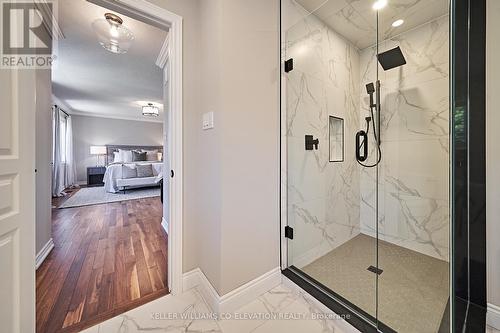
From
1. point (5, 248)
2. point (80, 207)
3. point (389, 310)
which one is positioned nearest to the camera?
point (5, 248)

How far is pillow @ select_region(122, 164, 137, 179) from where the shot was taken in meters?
5.00

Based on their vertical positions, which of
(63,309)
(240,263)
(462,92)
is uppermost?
(462,92)

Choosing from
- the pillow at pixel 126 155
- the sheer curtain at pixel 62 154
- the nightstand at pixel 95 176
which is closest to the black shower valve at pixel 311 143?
the sheer curtain at pixel 62 154

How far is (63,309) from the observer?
1.31 metres

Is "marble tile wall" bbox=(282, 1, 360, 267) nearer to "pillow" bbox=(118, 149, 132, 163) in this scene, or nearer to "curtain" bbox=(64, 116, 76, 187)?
"pillow" bbox=(118, 149, 132, 163)

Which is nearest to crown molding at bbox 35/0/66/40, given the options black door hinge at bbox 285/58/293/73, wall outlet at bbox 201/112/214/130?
wall outlet at bbox 201/112/214/130

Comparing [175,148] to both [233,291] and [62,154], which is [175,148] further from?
[62,154]

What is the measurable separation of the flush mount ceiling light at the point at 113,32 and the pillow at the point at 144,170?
11.8 feet

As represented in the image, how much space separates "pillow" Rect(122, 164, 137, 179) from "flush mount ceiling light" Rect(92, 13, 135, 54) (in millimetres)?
3426

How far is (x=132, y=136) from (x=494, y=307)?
885 centimetres

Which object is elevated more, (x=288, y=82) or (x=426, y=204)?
(x=288, y=82)

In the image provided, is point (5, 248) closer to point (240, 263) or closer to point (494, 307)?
point (240, 263)

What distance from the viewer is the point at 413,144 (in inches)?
76.5

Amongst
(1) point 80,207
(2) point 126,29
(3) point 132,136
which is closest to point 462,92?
(2) point 126,29
